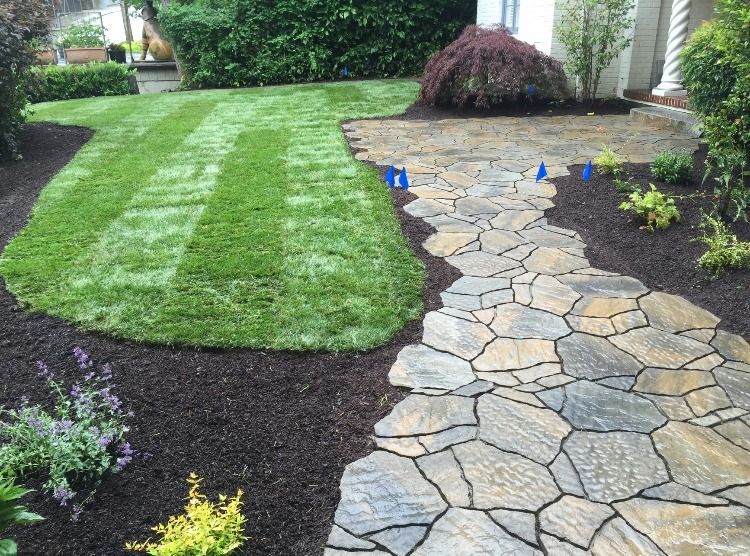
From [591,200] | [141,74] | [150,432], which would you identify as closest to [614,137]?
[591,200]

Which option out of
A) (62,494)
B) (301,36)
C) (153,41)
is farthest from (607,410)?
(153,41)

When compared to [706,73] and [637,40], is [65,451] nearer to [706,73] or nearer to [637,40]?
Result: [706,73]

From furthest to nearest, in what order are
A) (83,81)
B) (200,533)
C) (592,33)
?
1. (83,81)
2. (592,33)
3. (200,533)

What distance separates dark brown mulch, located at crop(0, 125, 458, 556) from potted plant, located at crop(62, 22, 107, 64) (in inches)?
589

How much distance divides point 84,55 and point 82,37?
1.15 m

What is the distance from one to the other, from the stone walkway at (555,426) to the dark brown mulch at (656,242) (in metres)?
0.15

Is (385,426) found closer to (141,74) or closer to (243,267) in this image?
(243,267)

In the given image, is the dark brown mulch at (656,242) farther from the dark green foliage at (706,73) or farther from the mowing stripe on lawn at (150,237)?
the mowing stripe on lawn at (150,237)

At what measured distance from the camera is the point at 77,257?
4250 millimetres

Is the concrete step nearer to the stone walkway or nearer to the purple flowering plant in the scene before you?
the stone walkway

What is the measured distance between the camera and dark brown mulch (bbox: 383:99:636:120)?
9031 millimetres

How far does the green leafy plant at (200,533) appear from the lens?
6.03 feet

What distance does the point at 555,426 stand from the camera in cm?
249

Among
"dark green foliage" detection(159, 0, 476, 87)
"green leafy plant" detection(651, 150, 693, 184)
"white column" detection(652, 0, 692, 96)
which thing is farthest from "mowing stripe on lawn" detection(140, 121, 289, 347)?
"dark green foliage" detection(159, 0, 476, 87)
